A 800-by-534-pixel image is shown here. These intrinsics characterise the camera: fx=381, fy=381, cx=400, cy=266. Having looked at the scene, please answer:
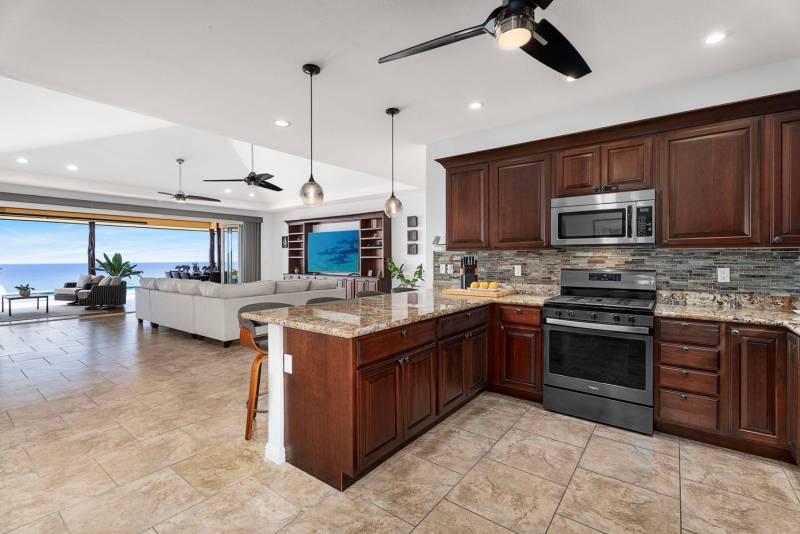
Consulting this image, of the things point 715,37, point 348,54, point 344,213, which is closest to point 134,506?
point 348,54

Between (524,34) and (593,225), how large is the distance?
203 cm

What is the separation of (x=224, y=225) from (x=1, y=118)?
24.7 feet

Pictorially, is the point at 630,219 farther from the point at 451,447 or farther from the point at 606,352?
the point at 451,447

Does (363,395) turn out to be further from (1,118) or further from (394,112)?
(1,118)

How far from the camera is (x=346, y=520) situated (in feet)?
5.91

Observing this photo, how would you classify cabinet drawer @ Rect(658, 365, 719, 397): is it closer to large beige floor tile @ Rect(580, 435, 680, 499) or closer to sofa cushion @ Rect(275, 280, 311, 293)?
large beige floor tile @ Rect(580, 435, 680, 499)

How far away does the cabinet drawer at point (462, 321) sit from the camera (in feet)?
8.91

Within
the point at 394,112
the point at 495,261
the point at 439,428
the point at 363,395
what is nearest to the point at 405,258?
the point at 495,261

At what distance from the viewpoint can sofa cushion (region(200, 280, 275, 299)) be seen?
5.23 meters

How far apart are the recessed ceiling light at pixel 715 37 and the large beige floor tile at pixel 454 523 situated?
3034 millimetres

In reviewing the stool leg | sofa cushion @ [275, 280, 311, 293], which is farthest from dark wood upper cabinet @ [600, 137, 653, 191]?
sofa cushion @ [275, 280, 311, 293]

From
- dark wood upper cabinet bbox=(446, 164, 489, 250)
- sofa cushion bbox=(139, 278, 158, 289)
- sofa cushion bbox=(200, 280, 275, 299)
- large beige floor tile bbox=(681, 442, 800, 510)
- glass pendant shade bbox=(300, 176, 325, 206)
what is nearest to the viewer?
large beige floor tile bbox=(681, 442, 800, 510)

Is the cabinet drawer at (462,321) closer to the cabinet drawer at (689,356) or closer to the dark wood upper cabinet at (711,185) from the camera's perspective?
the cabinet drawer at (689,356)

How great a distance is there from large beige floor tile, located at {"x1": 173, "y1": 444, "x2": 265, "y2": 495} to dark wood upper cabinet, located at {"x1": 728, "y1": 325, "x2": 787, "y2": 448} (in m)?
2.99
